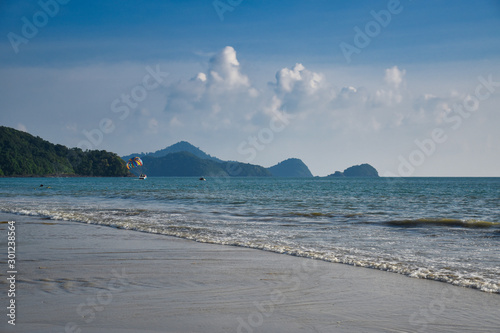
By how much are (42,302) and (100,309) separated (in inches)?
38.5

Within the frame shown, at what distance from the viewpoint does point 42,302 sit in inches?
218

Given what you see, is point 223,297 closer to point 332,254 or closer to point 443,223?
point 332,254

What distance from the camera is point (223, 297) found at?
600cm

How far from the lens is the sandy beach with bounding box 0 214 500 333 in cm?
485

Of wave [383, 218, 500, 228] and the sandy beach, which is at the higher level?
the sandy beach

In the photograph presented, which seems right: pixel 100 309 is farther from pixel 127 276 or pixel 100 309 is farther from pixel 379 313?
pixel 379 313

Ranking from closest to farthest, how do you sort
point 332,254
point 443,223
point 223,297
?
1. point 223,297
2. point 332,254
3. point 443,223

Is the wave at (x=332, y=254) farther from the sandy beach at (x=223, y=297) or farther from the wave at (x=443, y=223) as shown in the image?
the sandy beach at (x=223, y=297)

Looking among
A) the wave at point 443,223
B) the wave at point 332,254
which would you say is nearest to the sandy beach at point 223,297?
the wave at point 332,254

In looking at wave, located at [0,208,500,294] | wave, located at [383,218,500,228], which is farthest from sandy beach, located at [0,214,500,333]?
wave, located at [383,218,500,228]

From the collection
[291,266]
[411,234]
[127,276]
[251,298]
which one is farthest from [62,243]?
[411,234]

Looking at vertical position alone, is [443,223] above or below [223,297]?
below

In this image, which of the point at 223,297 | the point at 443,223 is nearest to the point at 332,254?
the point at 223,297

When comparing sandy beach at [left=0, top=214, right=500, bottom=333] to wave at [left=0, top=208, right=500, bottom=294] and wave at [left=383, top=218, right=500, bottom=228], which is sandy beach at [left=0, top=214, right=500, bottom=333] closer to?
wave at [left=0, top=208, right=500, bottom=294]
